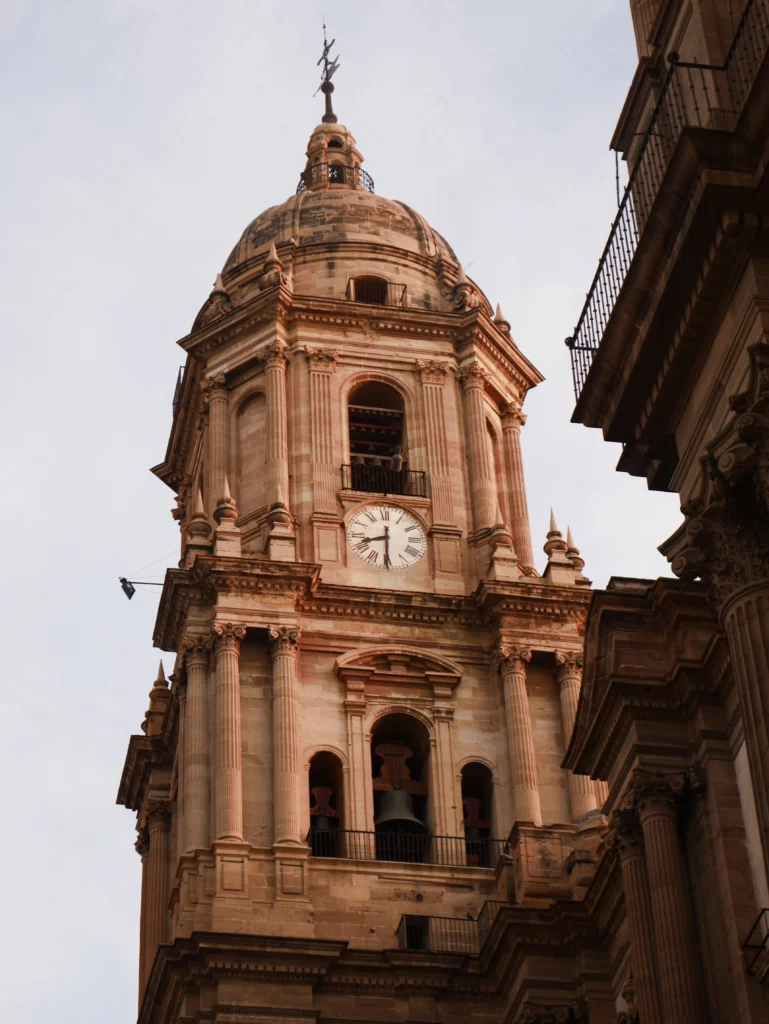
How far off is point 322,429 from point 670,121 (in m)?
24.7

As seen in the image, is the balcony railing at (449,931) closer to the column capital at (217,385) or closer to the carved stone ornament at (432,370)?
the carved stone ornament at (432,370)

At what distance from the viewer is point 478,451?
1909 inches

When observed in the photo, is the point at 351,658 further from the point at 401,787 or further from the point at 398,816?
the point at 398,816

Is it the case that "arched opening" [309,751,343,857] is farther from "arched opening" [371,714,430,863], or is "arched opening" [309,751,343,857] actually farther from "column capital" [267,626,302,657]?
"column capital" [267,626,302,657]

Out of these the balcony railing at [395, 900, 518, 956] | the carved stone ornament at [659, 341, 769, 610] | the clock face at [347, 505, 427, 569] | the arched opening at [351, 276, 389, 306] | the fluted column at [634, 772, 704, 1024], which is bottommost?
the fluted column at [634, 772, 704, 1024]

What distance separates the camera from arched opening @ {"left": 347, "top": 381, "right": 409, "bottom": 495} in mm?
49119

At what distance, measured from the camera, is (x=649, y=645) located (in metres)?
25.9

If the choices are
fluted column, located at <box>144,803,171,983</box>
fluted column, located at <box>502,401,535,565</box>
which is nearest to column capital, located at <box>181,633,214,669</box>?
fluted column, located at <box>144,803,171,983</box>

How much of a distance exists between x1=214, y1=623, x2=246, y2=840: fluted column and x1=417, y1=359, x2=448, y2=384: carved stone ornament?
8729mm

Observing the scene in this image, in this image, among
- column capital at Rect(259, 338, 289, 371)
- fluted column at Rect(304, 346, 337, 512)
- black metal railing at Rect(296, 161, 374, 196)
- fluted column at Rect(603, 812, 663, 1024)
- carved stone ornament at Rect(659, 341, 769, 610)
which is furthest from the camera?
black metal railing at Rect(296, 161, 374, 196)

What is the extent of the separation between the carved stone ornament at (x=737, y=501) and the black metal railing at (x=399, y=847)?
21.4 m

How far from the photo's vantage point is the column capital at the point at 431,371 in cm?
4941

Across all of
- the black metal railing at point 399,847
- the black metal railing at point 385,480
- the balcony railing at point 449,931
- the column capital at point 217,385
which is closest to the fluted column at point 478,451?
the black metal railing at point 385,480

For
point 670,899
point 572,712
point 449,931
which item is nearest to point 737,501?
point 670,899
